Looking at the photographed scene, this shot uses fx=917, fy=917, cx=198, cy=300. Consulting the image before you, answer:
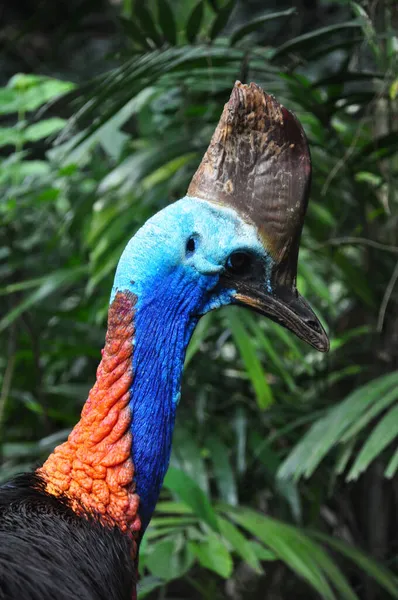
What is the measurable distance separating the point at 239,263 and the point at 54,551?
45cm

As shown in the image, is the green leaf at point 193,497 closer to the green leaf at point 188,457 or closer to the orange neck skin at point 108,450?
the green leaf at point 188,457

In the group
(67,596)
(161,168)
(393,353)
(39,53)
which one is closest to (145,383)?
(67,596)

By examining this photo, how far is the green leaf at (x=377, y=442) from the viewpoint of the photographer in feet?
5.64

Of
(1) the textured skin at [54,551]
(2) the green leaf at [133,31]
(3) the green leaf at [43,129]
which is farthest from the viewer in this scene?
(3) the green leaf at [43,129]

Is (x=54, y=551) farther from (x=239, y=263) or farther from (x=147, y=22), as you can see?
(x=147, y=22)

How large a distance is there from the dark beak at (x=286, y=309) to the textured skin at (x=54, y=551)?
1.15 feet

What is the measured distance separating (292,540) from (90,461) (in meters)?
0.81

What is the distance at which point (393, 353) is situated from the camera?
2285 millimetres

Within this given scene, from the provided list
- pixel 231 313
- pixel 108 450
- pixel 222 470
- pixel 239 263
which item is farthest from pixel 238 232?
pixel 222 470

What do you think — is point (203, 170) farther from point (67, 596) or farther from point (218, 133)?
point (67, 596)

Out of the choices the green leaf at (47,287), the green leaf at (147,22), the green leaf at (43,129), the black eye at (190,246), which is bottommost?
the black eye at (190,246)

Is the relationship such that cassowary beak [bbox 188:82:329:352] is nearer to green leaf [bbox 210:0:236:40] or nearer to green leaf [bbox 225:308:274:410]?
green leaf [bbox 210:0:236:40]

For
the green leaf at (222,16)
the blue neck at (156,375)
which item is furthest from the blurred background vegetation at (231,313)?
the blue neck at (156,375)

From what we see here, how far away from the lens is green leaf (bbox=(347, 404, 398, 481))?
1.72 m
